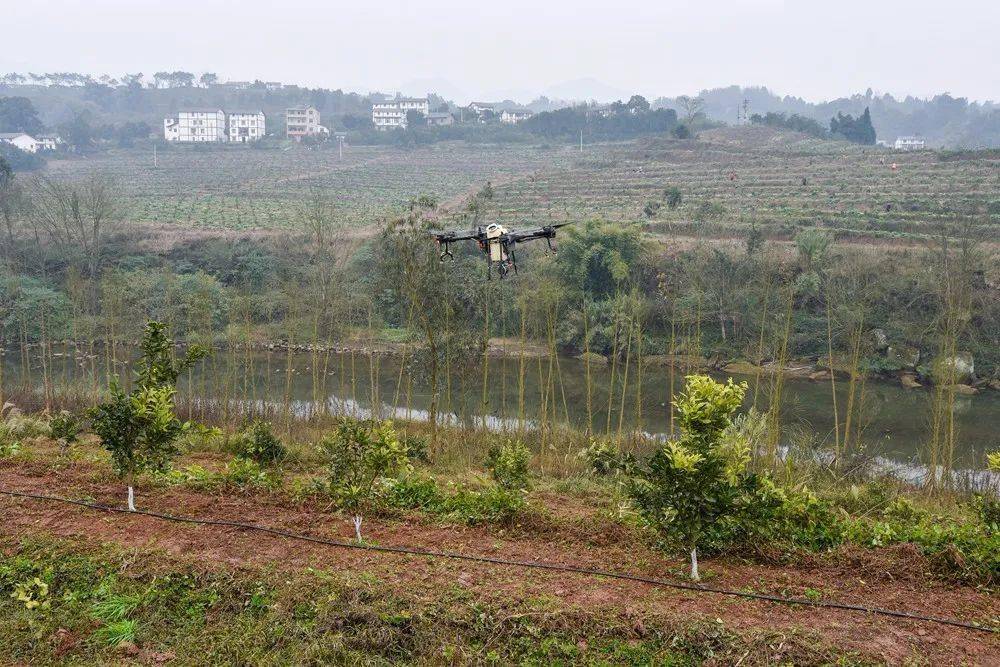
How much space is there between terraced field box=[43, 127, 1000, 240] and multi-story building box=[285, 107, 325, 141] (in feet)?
25.4

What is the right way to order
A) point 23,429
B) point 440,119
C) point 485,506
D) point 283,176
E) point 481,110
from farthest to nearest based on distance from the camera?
1. point 481,110
2. point 440,119
3. point 283,176
4. point 23,429
5. point 485,506

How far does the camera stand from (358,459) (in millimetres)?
6664

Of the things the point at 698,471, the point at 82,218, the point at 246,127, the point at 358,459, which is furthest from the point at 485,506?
the point at 246,127

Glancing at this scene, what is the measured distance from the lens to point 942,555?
5906 millimetres

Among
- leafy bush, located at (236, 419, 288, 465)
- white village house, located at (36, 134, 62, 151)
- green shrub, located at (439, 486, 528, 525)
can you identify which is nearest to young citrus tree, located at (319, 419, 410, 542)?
green shrub, located at (439, 486, 528, 525)

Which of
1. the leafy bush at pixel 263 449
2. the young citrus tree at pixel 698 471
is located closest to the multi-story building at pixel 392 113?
the leafy bush at pixel 263 449

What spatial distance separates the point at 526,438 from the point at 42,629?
9636 mm

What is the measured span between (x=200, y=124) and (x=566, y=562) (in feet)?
257

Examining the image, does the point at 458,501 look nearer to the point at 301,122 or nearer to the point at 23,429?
the point at 23,429

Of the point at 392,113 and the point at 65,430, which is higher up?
the point at 392,113

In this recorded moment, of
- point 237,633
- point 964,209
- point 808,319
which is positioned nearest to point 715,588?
point 237,633

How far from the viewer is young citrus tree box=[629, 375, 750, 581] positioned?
5500 mm

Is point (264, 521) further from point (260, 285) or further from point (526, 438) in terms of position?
point (260, 285)

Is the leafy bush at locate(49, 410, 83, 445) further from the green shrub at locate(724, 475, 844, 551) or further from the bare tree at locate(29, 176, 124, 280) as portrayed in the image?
the bare tree at locate(29, 176, 124, 280)
